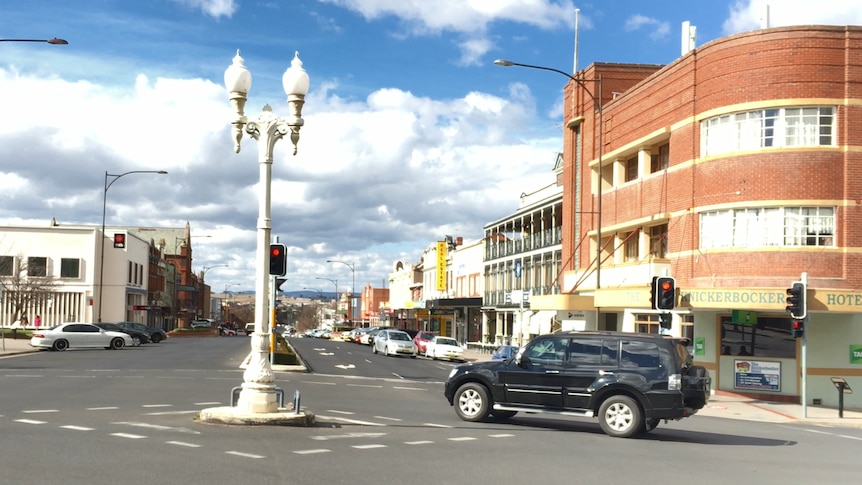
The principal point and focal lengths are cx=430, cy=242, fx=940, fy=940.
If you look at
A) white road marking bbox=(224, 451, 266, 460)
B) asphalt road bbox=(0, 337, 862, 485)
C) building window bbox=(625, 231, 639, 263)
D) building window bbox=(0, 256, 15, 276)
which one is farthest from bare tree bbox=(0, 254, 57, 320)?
white road marking bbox=(224, 451, 266, 460)

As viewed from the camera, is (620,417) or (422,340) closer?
(620,417)

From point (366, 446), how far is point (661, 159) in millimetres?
25627

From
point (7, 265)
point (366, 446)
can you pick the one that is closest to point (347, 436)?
point (366, 446)

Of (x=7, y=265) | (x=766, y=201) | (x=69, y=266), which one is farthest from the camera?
(x=69, y=266)

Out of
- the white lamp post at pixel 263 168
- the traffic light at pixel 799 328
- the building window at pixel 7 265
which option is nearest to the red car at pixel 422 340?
the traffic light at pixel 799 328

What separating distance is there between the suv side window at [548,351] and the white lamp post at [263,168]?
4.74 m

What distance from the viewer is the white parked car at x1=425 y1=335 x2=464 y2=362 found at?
167 ft

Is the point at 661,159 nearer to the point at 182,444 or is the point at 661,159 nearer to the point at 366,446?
the point at 366,446

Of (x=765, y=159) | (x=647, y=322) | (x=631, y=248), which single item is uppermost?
(x=765, y=159)

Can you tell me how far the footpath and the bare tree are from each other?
50.3 meters

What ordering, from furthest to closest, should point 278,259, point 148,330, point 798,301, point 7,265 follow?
point 7,265, point 148,330, point 798,301, point 278,259

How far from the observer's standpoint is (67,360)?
121ft

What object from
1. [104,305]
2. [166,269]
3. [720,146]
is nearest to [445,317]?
[104,305]

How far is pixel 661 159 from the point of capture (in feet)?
119
